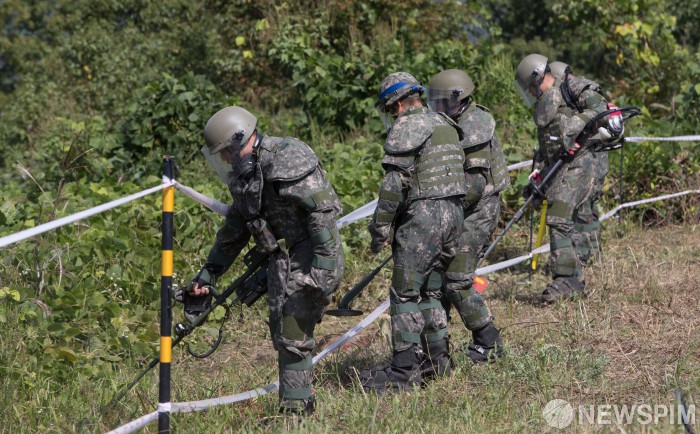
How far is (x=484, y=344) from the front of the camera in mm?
5688

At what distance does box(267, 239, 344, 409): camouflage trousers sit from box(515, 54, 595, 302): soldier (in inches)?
120

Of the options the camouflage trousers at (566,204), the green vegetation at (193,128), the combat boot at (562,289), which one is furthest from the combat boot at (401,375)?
the camouflage trousers at (566,204)

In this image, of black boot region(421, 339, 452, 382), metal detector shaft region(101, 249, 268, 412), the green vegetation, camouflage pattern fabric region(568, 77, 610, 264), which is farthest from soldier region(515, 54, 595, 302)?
metal detector shaft region(101, 249, 268, 412)

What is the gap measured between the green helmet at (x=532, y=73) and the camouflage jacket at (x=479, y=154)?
51.9 inches

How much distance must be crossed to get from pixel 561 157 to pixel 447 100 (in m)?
1.77

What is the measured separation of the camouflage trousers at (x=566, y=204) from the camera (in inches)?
282

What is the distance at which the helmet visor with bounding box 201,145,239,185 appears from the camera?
14.6ft

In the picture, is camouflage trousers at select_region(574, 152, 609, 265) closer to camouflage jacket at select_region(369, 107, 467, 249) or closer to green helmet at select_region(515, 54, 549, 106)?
green helmet at select_region(515, 54, 549, 106)

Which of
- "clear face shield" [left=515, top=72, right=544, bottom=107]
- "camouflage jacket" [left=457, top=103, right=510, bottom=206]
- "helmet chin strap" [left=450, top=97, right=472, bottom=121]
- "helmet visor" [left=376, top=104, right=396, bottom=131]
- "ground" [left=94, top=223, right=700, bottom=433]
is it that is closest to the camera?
"ground" [left=94, top=223, right=700, bottom=433]

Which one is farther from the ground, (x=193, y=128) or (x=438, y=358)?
(x=193, y=128)

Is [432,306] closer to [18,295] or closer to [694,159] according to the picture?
[18,295]

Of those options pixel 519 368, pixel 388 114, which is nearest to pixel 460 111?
pixel 388 114

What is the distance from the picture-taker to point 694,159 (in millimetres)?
9547

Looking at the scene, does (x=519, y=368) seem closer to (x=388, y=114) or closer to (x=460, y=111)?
(x=388, y=114)
